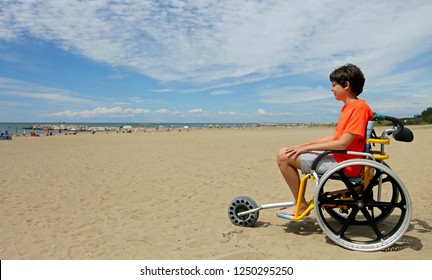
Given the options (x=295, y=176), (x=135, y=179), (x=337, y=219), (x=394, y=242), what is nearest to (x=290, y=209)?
(x=295, y=176)

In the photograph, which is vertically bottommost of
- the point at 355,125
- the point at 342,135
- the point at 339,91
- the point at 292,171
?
the point at 292,171

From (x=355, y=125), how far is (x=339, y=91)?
0.53 m

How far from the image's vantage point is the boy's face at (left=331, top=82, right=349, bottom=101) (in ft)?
12.4

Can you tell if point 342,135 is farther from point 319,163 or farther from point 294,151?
point 294,151

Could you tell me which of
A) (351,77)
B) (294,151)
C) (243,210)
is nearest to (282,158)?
(294,151)

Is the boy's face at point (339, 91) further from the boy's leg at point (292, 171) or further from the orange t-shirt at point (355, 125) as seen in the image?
the boy's leg at point (292, 171)

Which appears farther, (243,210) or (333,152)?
(243,210)

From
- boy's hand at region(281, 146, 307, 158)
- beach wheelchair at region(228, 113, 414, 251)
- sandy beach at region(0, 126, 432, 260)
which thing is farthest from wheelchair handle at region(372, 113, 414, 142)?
sandy beach at region(0, 126, 432, 260)

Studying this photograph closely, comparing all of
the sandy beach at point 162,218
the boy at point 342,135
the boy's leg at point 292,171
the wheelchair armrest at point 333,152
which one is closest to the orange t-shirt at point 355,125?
the boy at point 342,135

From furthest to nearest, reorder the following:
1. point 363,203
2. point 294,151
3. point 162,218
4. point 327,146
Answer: point 162,218 < point 294,151 < point 327,146 < point 363,203

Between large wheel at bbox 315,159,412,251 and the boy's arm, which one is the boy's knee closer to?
the boy's arm

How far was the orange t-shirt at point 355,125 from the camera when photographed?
347 centimetres

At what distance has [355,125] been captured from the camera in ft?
11.4

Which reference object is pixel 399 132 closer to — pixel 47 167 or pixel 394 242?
pixel 394 242
